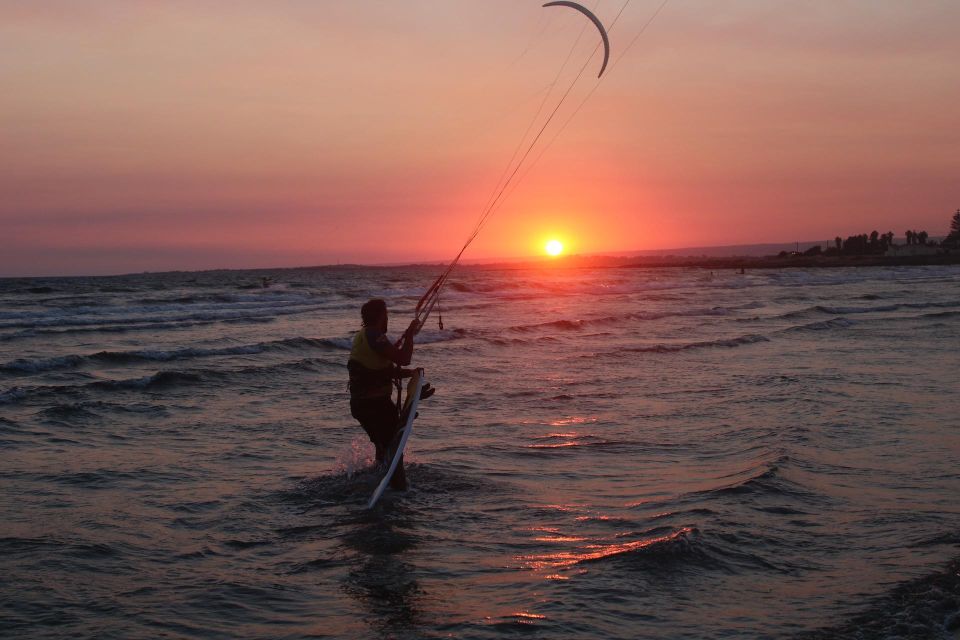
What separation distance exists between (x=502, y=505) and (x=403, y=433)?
45.5 inches

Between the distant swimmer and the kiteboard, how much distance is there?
7 centimetres

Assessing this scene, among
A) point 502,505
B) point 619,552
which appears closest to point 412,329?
point 502,505

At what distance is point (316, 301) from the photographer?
55875 mm

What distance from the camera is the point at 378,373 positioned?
881 cm

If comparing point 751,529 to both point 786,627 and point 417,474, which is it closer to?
point 786,627

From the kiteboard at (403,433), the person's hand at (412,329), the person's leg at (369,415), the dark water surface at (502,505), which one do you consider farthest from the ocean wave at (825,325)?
the person's leg at (369,415)

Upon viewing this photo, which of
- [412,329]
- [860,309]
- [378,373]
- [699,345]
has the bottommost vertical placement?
[699,345]

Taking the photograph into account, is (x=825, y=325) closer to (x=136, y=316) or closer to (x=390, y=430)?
(x=390, y=430)

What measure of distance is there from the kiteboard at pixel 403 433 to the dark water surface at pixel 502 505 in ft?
0.88

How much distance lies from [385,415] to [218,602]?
3.00 metres

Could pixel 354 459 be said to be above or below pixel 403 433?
below

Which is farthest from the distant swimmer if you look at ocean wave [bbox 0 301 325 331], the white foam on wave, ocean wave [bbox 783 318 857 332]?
ocean wave [bbox 0 301 325 331]

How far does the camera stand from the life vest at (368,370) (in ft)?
→ 28.7

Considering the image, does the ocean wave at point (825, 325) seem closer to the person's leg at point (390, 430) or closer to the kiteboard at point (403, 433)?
the kiteboard at point (403, 433)
